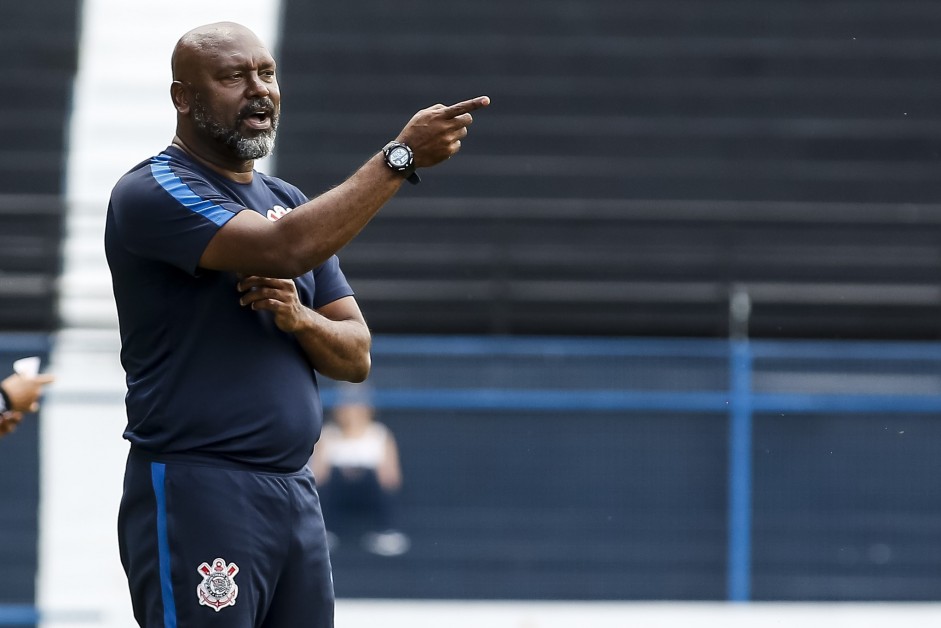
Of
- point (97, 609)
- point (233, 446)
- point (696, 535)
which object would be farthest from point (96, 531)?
point (233, 446)

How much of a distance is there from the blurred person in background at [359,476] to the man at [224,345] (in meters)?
4.57

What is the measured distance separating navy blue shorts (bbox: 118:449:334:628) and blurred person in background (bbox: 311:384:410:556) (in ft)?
15.0

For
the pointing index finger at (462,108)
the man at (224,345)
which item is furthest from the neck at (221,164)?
the pointing index finger at (462,108)

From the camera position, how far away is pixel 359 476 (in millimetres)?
7125

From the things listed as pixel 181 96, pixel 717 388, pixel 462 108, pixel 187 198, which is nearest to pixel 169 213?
pixel 187 198

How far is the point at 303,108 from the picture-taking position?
984 centimetres

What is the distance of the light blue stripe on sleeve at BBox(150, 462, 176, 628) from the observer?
2391 millimetres

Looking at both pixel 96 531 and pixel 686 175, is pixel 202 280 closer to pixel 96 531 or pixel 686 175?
pixel 96 531

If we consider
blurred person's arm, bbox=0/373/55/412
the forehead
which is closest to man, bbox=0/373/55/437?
blurred person's arm, bbox=0/373/55/412

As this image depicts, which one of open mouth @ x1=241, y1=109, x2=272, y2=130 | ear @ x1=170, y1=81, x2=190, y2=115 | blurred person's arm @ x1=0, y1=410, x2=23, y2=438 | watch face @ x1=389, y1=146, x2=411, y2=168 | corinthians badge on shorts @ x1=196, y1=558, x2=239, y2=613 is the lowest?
corinthians badge on shorts @ x1=196, y1=558, x2=239, y2=613

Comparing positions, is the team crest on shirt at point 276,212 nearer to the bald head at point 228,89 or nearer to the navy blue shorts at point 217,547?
the bald head at point 228,89

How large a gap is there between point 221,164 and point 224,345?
343 mm

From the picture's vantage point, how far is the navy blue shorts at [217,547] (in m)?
2.37

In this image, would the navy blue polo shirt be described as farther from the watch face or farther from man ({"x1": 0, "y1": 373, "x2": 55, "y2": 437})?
man ({"x1": 0, "y1": 373, "x2": 55, "y2": 437})
